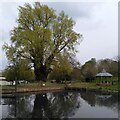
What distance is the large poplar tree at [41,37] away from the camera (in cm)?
2961

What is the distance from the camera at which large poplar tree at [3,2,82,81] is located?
1166 inches

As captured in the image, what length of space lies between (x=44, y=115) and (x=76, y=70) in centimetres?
2689

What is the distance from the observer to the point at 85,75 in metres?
40.7

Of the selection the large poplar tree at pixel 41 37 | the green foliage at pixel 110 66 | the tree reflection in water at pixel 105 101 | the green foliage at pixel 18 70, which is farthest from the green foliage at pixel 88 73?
the tree reflection in water at pixel 105 101

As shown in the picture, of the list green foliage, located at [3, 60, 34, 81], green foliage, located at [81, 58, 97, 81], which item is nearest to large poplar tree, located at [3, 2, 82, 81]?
green foliage, located at [3, 60, 34, 81]

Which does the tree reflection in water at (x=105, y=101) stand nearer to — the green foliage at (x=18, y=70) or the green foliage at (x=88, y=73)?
the green foliage at (x=18, y=70)

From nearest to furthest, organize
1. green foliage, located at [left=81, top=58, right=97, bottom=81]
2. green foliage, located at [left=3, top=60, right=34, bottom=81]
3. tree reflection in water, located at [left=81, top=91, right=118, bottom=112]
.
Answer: tree reflection in water, located at [left=81, top=91, right=118, bottom=112]
green foliage, located at [left=3, top=60, right=34, bottom=81]
green foliage, located at [left=81, top=58, right=97, bottom=81]

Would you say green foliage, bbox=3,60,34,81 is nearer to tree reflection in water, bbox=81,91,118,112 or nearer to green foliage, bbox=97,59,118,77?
tree reflection in water, bbox=81,91,118,112

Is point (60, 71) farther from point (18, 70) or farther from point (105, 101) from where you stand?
point (105, 101)

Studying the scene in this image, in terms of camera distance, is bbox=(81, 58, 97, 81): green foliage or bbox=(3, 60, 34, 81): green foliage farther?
bbox=(81, 58, 97, 81): green foliage

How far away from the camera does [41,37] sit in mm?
30125

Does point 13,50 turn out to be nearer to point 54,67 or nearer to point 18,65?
point 18,65

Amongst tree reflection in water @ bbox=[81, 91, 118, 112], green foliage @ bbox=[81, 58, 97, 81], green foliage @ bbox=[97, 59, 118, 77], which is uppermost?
green foliage @ bbox=[97, 59, 118, 77]

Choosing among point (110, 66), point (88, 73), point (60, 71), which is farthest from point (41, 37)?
point (110, 66)
